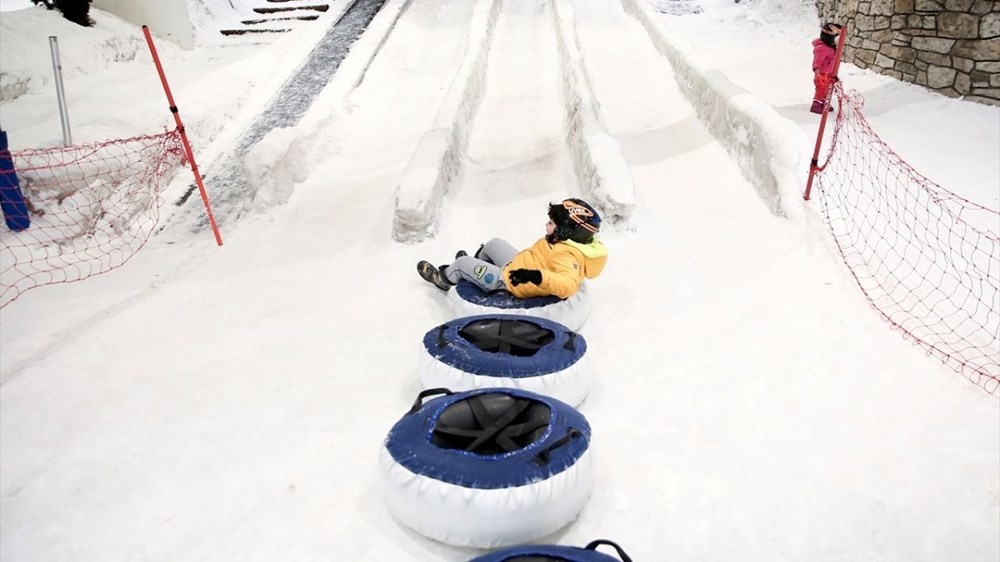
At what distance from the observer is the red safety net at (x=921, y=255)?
3.47 meters

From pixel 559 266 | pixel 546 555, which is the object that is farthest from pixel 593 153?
pixel 546 555

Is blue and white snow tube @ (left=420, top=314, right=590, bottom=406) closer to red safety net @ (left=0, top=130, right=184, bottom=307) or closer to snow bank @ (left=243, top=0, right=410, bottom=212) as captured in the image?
snow bank @ (left=243, top=0, right=410, bottom=212)

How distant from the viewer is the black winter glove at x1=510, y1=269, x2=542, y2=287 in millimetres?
3459

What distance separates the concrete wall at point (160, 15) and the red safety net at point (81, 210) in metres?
3.63

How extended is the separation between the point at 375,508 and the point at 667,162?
433 cm

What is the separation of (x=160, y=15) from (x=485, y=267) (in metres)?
7.46

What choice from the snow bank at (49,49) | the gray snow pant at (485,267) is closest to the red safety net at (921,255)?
the gray snow pant at (485,267)

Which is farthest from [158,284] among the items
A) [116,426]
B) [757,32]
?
[757,32]

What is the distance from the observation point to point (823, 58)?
721 cm

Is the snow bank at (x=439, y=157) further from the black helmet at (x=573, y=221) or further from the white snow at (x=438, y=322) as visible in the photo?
the black helmet at (x=573, y=221)

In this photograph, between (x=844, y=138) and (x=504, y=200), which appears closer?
(x=504, y=200)

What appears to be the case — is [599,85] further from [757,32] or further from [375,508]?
[375,508]

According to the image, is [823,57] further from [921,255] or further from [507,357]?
[507,357]

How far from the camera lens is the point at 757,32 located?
10367 mm
